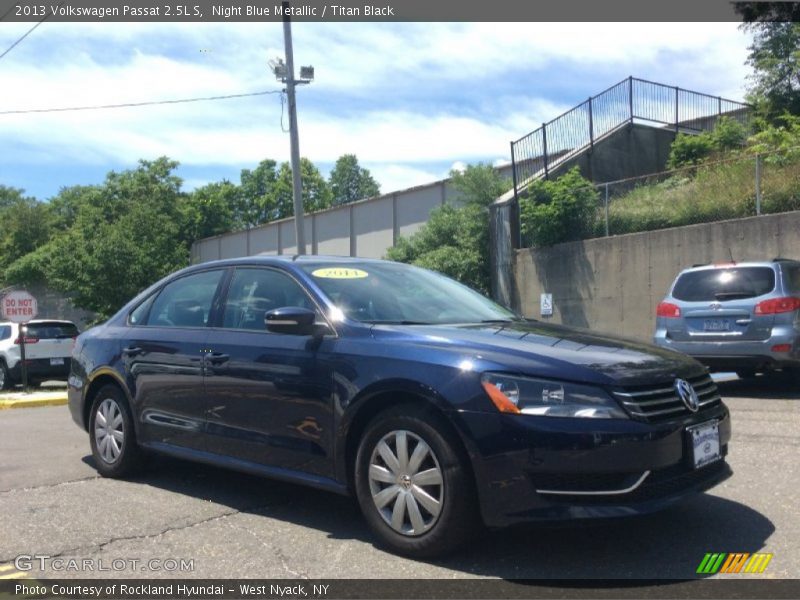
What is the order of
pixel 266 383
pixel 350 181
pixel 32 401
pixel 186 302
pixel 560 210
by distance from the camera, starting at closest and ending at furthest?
pixel 266 383, pixel 186 302, pixel 32 401, pixel 560 210, pixel 350 181

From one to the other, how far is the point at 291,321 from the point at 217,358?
33.0 inches

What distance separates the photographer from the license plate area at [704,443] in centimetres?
383

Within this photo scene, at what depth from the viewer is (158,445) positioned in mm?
5445

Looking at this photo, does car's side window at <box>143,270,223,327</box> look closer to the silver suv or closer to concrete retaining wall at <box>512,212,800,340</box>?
the silver suv

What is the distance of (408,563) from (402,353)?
103 centimetres

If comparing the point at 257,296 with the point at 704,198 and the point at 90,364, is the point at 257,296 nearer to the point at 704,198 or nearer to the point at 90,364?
the point at 90,364

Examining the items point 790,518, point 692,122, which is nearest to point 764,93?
point 692,122

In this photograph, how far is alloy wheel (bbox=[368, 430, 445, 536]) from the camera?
12.5 ft

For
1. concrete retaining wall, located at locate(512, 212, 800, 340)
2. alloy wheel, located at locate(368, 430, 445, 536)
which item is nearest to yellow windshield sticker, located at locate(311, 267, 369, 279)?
alloy wheel, located at locate(368, 430, 445, 536)

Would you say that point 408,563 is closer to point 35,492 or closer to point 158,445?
point 158,445

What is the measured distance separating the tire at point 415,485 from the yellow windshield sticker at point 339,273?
121 cm

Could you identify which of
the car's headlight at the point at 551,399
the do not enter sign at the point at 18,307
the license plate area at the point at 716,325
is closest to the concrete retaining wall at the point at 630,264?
the license plate area at the point at 716,325

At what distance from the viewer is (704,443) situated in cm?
394

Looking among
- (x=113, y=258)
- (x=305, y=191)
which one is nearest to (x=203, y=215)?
(x=113, y=258)
